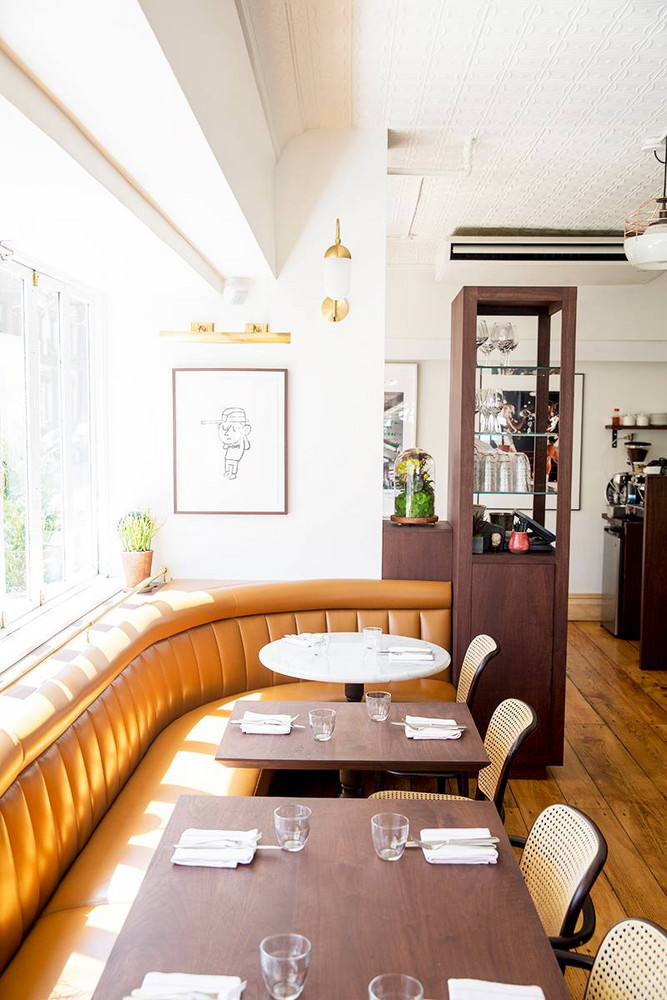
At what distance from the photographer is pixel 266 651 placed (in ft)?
11.7

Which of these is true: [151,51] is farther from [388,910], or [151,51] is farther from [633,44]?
[633,44]

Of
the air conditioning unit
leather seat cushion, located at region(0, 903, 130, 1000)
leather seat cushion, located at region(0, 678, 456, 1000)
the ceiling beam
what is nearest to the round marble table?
leather seat cushion, located at region(0, 678, 456, 1000)

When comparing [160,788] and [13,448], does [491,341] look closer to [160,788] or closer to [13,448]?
[13,448]

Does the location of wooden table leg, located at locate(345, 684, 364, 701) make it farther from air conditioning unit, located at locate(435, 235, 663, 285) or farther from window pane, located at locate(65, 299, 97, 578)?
air conditioning unit, located at locate(435, 235, 663, 285)

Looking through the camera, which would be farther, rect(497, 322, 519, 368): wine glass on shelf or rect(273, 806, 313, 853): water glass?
rect(497, 322, 519, 368): wine glass on shelf

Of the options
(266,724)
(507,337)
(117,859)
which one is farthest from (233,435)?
(117,859)

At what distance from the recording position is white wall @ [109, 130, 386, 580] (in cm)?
452

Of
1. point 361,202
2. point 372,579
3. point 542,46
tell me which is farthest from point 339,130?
point 372,579

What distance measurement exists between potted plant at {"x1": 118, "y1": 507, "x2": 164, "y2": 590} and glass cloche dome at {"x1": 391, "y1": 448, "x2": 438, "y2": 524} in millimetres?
1398

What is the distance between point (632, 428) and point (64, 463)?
17.5 feet

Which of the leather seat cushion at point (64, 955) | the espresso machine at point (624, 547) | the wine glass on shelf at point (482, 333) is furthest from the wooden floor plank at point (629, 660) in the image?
the leather seat cushion at point (64, 955)

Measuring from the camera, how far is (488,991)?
146 cm

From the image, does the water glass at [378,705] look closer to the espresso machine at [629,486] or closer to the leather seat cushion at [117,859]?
the leather seat cushion at [117,859]

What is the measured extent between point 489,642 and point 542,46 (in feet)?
8.20
